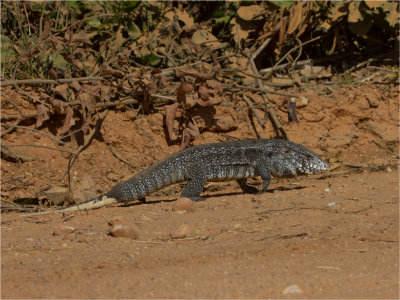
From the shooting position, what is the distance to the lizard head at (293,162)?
831cm

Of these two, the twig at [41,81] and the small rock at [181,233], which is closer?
the small rock at [181,233]

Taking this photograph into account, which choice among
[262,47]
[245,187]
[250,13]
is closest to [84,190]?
[245,187]

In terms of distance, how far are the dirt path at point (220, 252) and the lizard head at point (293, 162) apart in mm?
1341

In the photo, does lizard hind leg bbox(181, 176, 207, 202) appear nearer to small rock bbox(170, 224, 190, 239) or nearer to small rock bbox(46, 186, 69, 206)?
small rock bbox(46, 186, 69, 206)

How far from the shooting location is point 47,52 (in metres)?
9.45

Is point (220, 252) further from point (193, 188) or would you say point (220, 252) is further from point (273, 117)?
point (273, 117)

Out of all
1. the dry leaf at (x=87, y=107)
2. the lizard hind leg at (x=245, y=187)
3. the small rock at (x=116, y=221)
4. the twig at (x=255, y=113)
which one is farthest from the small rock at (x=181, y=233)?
the twig at (x=255, y=113)

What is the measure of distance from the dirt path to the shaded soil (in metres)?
0.01

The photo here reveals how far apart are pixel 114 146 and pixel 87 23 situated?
2.36m

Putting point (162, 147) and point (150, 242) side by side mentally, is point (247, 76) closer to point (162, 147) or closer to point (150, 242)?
point (162, 147)

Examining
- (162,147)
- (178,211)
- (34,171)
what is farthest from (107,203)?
(162,147)

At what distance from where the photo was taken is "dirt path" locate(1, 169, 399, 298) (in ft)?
13.1

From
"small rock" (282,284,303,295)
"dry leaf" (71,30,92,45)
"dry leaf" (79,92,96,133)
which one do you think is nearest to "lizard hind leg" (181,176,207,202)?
"dry leaf" (79,92,96,133)

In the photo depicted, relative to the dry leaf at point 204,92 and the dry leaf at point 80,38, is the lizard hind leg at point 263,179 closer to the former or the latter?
the dry leaf at point 204,92
